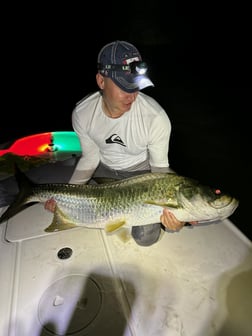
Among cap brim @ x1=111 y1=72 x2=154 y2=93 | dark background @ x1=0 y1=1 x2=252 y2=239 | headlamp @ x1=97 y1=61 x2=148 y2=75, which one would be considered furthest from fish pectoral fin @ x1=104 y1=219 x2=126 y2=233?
dark background @ x1=0 y1=1 x2=252 y2=239

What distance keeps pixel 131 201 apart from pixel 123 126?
23.4 inches

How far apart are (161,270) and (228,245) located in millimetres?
552

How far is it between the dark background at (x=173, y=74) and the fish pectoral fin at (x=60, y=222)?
2.54m

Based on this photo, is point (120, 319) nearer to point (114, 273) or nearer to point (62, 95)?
point (114, 273)

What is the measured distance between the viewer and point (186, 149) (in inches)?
229

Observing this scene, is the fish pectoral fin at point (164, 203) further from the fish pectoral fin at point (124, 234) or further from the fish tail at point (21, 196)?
the fish tail at point (21, 196)

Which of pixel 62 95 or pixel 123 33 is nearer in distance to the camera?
pixel 62 95

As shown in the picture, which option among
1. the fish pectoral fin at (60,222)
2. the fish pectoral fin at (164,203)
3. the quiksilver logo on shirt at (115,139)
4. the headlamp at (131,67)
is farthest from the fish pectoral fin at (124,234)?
the headlamp at (131,67)

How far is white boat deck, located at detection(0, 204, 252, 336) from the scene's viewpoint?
1684 millimetres

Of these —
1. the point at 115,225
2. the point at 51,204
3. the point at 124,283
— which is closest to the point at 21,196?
the point at 51,204

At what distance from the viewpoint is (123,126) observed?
2193mm

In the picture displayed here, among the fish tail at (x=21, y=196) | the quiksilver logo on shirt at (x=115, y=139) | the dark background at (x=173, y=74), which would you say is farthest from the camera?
the dark background at (x=173, y=74)

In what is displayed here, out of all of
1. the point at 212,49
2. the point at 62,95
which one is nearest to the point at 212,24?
the point at 212,49

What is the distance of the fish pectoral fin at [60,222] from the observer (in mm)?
2104
